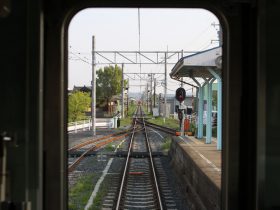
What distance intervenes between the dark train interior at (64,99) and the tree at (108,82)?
2292 inches

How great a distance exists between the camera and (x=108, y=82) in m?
64.9

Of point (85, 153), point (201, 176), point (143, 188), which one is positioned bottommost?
point (143, 188)

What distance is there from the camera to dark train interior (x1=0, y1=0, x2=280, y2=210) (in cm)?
239

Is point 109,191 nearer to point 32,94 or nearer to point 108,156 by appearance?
point 108,156

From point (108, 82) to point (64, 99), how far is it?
62.2m

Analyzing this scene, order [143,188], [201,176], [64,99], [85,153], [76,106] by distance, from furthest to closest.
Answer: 1. [76,106]
2. [85,153]
3. [143,188]
4. [201,176]
5. [64,99]

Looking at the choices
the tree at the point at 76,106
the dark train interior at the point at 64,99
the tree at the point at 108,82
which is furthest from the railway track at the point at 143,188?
the tree at the point at 108,82

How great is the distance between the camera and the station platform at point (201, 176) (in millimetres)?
6590

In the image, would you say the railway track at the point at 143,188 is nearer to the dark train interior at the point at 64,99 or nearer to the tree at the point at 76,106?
the dark train interior at the point at 64,99

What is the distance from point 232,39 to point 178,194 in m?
7.27

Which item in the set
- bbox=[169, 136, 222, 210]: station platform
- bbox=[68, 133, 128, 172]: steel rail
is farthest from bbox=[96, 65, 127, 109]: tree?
bbox=[169, 136, 222, 210]: station platform

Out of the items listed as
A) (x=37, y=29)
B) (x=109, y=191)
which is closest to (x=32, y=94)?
(x=37, y=29)

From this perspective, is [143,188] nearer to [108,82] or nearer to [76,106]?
[76,106]

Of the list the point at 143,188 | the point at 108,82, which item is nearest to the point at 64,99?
the point at 143,188
